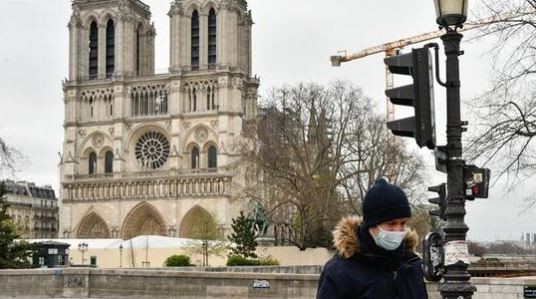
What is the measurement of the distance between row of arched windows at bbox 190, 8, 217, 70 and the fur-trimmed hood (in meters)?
81.2

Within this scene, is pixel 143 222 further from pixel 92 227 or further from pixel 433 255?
pixel 433 255

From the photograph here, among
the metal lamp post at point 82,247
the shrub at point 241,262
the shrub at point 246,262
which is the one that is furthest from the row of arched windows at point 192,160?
the shrub at point 241,262

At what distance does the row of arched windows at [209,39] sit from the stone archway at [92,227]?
17.1 metres

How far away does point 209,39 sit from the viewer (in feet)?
282

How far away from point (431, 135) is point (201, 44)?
78.9 metres

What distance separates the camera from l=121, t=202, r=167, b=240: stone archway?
85312 millimetres

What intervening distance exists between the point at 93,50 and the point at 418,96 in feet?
284

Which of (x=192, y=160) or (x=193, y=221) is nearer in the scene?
(x=193, y=221)

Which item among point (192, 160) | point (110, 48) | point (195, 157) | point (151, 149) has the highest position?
point (110, 48)

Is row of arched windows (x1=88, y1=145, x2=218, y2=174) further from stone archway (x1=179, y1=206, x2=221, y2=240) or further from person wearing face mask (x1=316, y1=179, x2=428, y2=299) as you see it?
person wearing face mask (x1=316, y1=179, x2=428, y2=299)

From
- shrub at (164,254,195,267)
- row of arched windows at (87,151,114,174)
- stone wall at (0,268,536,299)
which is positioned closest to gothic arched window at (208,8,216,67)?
row of arched windows at (87,151,114,174)

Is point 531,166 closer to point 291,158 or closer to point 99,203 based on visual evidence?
point 291,158

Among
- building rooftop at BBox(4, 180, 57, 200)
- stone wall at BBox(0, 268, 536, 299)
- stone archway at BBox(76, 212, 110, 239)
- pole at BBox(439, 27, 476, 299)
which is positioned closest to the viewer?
pole at BBox(439, 27, 476, 299)

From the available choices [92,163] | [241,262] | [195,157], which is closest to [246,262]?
[241,262]
